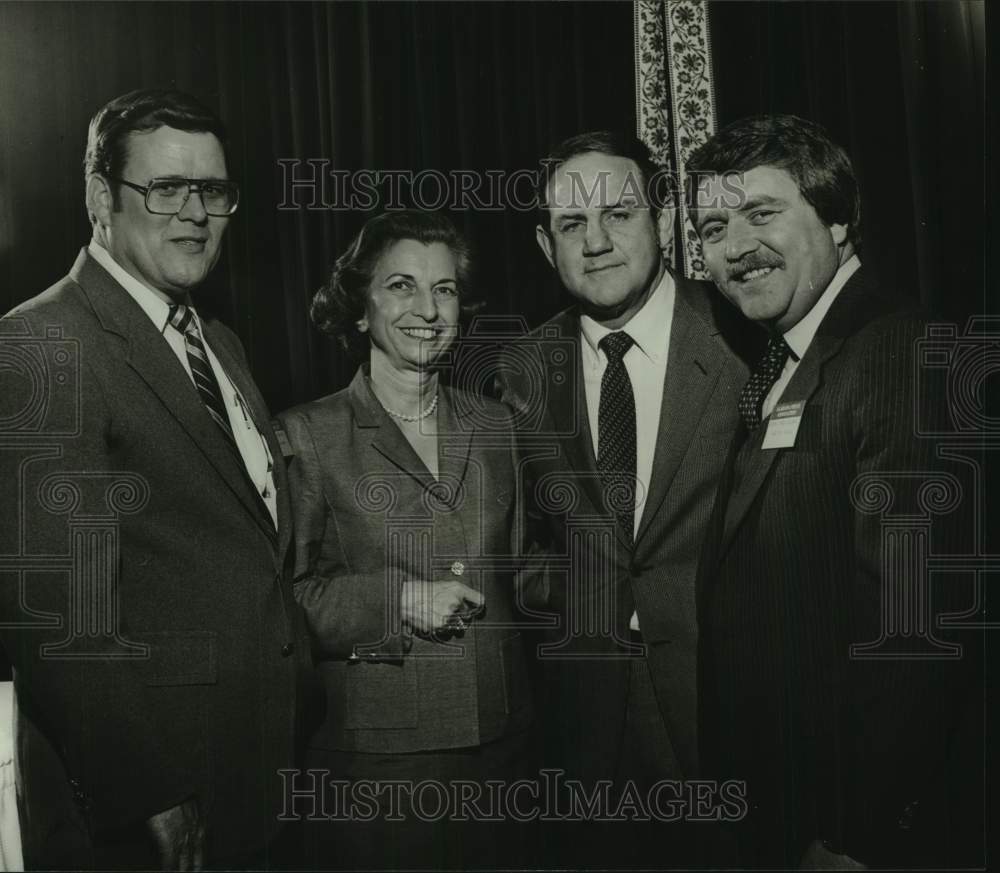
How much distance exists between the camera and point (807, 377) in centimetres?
282

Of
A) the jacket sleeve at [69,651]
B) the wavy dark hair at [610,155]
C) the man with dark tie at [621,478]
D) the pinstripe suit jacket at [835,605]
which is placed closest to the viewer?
the jacket sleeve at [69,651]

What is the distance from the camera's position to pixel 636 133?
309 centimetres

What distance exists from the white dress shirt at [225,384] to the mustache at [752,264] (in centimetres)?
136

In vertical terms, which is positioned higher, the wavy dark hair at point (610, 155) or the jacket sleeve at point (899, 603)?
the wavy dark hair at point (610, 155)

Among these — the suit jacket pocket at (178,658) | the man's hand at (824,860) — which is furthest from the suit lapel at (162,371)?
the man's hand at (824,860)

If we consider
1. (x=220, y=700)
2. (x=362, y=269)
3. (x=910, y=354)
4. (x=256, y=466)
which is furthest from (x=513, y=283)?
(x=220, y=700)

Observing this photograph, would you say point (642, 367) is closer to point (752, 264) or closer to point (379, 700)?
point (752, 264)

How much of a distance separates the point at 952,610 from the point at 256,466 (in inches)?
77.2

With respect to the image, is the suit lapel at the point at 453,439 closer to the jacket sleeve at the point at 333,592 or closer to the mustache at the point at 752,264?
the jacket sleeve at the point at 333,592

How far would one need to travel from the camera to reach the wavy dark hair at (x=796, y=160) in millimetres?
2941

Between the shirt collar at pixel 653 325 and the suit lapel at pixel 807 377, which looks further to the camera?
the shirt collar at pixel 653 325

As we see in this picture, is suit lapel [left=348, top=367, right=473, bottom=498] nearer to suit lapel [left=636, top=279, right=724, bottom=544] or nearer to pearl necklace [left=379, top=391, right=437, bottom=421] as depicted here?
pearl necklace [left=379, top=391, right=437, bottom=421]

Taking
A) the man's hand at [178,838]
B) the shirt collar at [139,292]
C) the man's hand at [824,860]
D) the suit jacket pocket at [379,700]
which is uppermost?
the shirt collar at [139,292]

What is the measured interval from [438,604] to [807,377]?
1.15 meters
